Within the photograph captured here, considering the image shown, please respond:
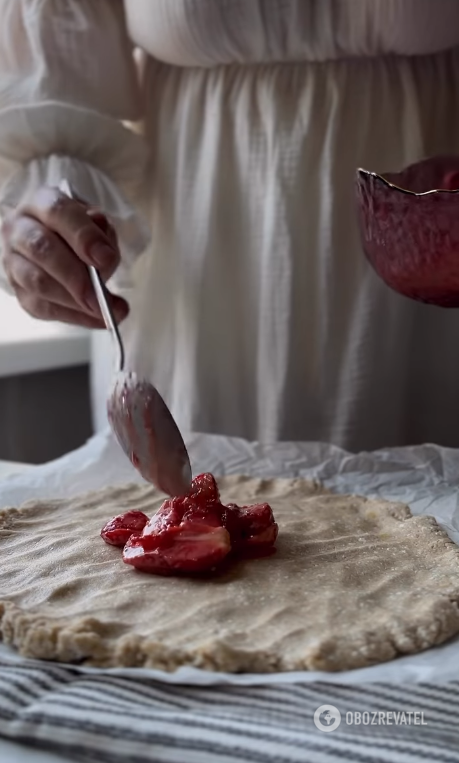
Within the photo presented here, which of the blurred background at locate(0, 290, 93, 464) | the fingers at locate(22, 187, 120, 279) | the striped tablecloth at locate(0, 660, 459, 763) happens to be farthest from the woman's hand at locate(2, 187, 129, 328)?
the blurred background at locate(0, 290, 93, 464)

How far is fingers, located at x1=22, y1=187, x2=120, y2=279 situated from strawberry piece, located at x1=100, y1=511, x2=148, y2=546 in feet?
0.86

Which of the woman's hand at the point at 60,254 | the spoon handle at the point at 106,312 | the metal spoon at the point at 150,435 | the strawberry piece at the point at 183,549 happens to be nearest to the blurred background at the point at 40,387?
the woman's hand at the point at 60,254

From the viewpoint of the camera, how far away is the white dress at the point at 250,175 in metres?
1.08

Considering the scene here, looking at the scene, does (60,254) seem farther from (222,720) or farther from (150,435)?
(222,720)

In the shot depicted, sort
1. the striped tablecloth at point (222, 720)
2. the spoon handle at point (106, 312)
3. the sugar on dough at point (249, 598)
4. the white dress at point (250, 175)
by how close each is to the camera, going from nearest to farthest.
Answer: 1. the striped tablecloth at point (222, 720)
2. the sugar on dough at point (249, 598)
3. the spoon handle at point (106, 312)
4. the white dress at point (250, 175)

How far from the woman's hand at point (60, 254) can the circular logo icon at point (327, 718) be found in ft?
1.71

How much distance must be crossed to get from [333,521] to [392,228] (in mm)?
289

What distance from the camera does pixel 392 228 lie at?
0.83 metres

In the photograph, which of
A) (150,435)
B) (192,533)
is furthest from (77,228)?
(192,533)

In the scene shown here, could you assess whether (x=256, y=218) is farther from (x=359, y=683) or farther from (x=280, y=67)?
(x=359, y=683)

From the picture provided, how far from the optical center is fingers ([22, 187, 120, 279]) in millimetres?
891

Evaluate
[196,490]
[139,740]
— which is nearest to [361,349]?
[196,490]

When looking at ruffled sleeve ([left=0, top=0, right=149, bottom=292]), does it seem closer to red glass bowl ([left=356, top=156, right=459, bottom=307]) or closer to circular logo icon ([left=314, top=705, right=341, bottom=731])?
red glass bowl ([left=356, top=156, right=459, bottom=307])

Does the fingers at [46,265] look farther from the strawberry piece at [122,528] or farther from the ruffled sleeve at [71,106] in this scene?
the strawberry piece at [122,528]
